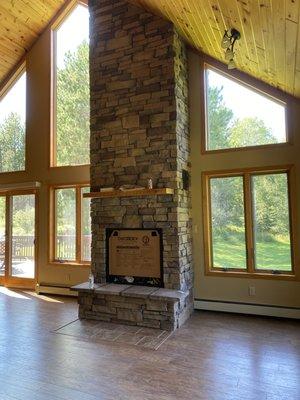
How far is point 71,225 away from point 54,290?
130 centimetres

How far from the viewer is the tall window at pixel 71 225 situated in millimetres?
5887

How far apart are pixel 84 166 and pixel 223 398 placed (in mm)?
4460

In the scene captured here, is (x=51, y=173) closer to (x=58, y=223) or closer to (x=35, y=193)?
(x=35, y=193)

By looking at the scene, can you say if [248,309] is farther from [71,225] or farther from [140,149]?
[71,225]

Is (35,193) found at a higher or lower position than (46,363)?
higher

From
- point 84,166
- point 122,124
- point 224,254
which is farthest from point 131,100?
point 224,254

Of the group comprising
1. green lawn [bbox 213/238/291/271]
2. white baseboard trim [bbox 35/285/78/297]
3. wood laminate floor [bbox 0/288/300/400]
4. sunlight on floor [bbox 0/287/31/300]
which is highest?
green lawn [bbox 213/238/291/271]

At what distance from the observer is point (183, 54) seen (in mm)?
4910

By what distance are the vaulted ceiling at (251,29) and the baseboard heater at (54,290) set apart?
189 inches

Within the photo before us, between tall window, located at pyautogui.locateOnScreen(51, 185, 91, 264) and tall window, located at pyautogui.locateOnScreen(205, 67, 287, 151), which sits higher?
tall window, located at pyautogui.locateOnScreen(205, 67, 287, 151)

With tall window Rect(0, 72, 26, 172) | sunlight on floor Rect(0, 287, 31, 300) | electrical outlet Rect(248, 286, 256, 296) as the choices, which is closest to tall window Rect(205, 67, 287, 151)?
electrical outlet Rect(248, 286, 256, 296)

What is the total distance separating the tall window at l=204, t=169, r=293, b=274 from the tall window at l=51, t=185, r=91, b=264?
7.74 feet

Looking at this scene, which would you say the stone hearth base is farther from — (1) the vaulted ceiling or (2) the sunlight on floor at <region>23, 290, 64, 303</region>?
(1) the vaulted ceiling

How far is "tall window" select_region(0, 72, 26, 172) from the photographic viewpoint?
6.72 metres
